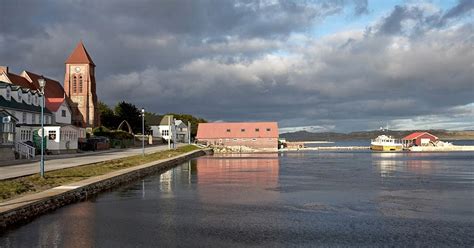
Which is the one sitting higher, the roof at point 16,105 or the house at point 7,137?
the roof at point 16,105

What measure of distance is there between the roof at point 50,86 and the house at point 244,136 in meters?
39.2

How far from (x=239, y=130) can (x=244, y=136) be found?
268cm

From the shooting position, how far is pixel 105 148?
2773 inches

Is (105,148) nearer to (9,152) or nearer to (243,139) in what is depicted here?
(9,152)

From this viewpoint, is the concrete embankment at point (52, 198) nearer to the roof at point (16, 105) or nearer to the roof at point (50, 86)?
the roof at point (16, 105)

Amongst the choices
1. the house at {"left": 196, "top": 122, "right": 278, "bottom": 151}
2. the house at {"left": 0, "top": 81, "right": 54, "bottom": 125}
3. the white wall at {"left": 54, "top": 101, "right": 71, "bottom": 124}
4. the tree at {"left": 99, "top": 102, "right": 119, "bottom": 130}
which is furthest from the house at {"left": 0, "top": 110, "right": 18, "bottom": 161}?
the house at {"left": 196, "top": 122, "right": 278, "bottom": 151}

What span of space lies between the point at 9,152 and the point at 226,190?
23608 millimetres

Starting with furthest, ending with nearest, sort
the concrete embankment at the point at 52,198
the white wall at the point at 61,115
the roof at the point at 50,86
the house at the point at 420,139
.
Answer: the house at the point at 420,139
the roof at the point at 50,86
the white wall at the point at 61,115
the concrete embankment at the point at 52,198

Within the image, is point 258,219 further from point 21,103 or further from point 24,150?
point 21,103

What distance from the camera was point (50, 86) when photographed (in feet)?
A: 293

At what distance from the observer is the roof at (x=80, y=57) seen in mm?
101062

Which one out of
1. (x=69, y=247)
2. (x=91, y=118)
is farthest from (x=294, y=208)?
(x=91, y=118)

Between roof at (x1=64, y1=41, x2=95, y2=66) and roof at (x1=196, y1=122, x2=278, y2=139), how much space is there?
34.8 meters

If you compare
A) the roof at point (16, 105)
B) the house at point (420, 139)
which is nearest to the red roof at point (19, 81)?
the roof at point (16, 105)
